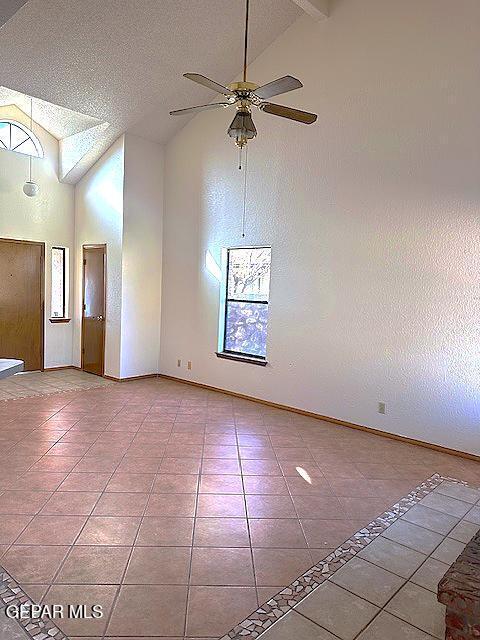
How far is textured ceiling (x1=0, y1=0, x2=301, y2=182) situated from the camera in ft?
14.8

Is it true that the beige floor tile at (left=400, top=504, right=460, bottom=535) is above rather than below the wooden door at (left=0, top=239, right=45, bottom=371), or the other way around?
below

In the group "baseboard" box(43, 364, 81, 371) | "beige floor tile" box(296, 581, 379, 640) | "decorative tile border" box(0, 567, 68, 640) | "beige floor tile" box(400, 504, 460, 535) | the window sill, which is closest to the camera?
"decorative tile border" box(0, 567, 68, 640)

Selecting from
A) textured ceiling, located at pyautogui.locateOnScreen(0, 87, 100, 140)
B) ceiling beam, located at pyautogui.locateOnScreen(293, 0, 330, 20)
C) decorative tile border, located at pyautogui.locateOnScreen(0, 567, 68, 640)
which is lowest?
decorative tile border, located at pyautogui.locateOnScreen(0, 567, 68, 640)

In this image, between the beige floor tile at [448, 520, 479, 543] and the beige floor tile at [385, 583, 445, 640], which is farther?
the beige floor tile at [448, 520, 479, 543]

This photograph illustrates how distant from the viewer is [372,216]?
15.5 feet

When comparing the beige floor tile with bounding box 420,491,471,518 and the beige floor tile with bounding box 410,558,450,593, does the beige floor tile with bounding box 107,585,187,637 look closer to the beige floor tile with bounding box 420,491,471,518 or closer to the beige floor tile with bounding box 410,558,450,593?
the beige floor tile with bounding box 410,558,450,593

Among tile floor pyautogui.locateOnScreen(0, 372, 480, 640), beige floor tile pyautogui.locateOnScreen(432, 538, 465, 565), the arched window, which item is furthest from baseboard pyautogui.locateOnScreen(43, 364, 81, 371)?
beige floor tile pyautogui.locateOnScreen(432, 538, 465, 565)

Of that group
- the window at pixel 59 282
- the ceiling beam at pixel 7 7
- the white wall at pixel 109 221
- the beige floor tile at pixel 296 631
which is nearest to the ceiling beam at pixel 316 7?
the white wall at pixel 109 221

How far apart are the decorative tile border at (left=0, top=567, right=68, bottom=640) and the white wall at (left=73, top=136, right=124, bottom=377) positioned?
4.52 metres

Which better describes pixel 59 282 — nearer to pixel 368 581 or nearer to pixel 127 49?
pixel 127 49

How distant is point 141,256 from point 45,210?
5.60ft

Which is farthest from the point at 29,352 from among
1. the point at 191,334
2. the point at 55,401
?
the point at 191,334

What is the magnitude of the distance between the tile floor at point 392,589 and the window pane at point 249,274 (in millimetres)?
3380

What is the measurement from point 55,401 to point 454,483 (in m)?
4.36
